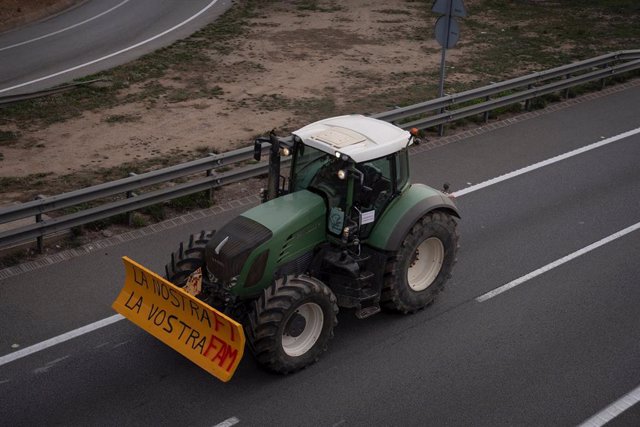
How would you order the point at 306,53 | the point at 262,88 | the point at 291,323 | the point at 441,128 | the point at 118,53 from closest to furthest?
1. the point at 291,323
2. the point at 441,128
3. the point at 262,88
4. the point at 306,53
5. the point at 118,53

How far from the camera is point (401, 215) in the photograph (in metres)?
9.66

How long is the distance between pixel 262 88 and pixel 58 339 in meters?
10.1

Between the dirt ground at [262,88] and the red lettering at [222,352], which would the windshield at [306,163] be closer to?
the red lettering at [222,352]

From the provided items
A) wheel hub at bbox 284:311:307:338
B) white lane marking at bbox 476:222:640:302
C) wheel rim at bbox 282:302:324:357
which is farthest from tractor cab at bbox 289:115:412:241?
white lane marking at bbox 476:222:640:302

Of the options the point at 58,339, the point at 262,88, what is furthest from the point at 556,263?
the point at 262,88

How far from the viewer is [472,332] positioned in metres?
9.86

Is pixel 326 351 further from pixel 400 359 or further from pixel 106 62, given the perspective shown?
pixel 106 62

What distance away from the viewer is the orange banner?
826cm

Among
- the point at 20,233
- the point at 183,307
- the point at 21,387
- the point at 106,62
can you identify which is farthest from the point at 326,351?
the point at 106,62

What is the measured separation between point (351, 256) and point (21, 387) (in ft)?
12.5

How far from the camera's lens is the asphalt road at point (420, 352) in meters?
8.41

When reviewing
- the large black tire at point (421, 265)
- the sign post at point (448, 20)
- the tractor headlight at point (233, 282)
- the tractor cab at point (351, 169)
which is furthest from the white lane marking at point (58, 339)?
the sign post at point (448, 20)

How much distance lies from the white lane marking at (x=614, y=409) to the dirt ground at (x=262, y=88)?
8622mm

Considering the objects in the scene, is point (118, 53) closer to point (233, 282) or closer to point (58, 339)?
point (58, 339)
